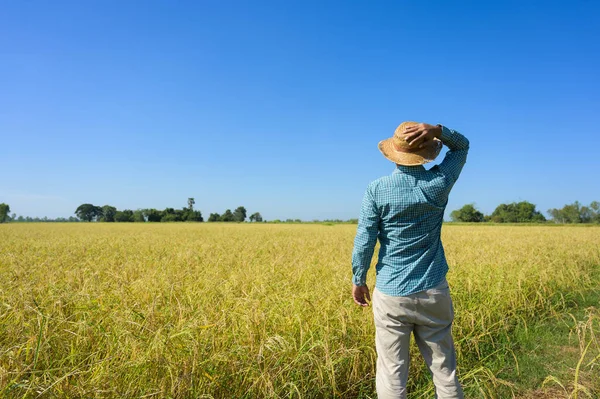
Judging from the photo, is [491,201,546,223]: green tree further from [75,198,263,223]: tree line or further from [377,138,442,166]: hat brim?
[377,138,442,166]: hat brim

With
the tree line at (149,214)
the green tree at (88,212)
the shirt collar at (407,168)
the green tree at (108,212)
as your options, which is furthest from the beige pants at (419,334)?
the green tree at (88,212)

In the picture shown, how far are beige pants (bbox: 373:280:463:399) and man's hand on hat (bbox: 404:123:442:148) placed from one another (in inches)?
38.4

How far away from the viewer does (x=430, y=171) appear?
2395mm

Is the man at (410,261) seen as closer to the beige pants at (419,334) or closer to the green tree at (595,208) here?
the beige pants at (419,334)

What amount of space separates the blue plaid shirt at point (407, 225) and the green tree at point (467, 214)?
9499 centimetres

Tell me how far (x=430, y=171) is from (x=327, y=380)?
1.87 m

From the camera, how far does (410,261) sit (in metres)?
2.34

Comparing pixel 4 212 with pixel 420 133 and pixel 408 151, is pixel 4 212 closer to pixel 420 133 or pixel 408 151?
pixel 408 151

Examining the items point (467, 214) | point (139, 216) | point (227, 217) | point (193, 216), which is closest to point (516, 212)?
point (467, 214)

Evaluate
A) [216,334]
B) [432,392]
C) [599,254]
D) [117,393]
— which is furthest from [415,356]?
[599,254]

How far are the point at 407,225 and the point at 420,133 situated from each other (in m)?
0.62

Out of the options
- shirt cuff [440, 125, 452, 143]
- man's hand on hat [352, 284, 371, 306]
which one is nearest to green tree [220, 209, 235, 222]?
man's hand on hat [352, 284, 371, 306]

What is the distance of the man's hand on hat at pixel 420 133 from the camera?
229 cm

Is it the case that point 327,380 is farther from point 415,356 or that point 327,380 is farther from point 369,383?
point 415,356
